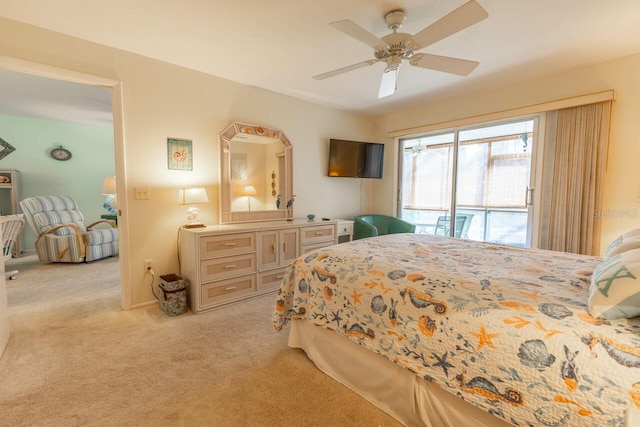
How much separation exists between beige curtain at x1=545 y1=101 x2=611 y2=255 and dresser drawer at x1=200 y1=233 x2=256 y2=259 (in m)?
3.38

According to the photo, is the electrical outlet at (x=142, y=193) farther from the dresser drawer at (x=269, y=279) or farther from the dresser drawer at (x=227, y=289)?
the dresser drawer at (x=269, y=279)

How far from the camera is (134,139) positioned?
2.75 meters

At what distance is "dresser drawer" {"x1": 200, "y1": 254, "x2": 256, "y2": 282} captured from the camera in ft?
9.05

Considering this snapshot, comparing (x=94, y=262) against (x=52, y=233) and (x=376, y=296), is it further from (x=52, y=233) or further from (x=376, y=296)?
(x=376, y=296)

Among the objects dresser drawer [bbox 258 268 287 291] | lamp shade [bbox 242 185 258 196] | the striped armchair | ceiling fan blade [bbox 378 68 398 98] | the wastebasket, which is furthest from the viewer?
the striped armchair

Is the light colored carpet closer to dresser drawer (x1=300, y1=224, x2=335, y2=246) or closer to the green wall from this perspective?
dresser drawer (x1=300, y1=224, x2=335, y2=246)

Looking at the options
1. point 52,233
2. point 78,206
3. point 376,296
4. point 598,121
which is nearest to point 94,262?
point 52,233

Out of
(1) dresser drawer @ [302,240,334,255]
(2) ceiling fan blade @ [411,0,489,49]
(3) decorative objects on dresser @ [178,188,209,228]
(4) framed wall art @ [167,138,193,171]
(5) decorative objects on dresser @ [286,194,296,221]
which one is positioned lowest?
(1) dresser drawer @ [302,240,334,255]

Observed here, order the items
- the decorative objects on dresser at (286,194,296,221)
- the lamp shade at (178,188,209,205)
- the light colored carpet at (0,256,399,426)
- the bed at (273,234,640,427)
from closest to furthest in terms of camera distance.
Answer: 1. the bed at (273,234,640,427)
2. the light colored carpet at (0,256,399,426)
3. the lamp shade at (178,188,209,205)
4. the decorative objects on dresser at (286,194,296,221)

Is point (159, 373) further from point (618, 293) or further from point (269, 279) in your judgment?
point (618, 293)

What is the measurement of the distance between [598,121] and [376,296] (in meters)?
3.15

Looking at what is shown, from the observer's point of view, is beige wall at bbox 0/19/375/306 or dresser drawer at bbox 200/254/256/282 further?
dresser drawer at bbox 200/254/256/282

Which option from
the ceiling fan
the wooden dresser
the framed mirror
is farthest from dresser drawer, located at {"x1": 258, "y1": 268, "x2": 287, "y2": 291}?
the ceiling fan

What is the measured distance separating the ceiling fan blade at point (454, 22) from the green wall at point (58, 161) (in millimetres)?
6364
